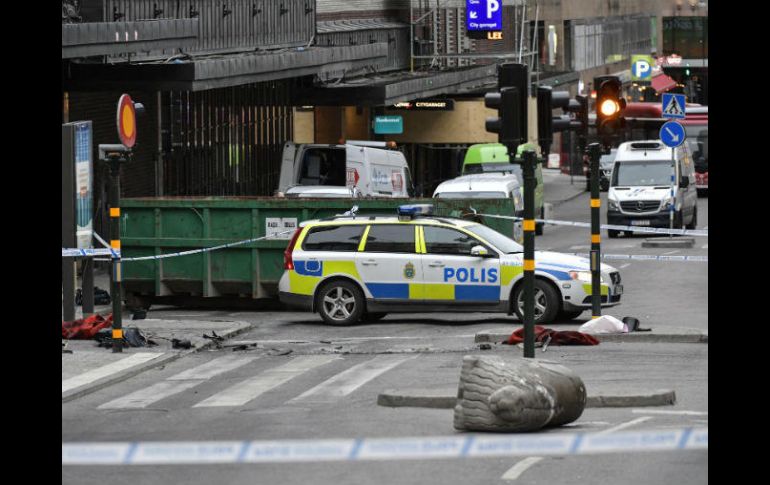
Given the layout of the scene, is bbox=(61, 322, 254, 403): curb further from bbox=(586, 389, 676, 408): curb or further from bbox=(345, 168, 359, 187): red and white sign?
bbox=(345, 168, 359, 187): red and white sign

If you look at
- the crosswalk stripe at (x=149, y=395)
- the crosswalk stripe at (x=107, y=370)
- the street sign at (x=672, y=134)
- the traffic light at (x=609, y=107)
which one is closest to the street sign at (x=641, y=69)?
the street sign at (x=672, y=134)

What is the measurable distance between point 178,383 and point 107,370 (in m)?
1.26

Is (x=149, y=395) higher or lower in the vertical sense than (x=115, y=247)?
lower

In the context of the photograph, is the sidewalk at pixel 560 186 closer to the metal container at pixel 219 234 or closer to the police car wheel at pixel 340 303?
the metal container at pixel 219 234

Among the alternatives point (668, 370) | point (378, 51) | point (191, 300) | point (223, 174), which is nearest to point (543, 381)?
point (668, 370)

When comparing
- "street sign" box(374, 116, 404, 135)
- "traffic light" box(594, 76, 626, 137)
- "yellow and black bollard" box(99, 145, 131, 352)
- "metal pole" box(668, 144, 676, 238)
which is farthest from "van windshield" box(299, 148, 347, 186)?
"yellow and black bollard" box(99, 145, 131, 352)

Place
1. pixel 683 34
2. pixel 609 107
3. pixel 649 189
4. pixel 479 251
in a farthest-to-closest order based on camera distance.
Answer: pixel 683 34 < pixel 649 189 < pixel 479 251 < pixel 609 107

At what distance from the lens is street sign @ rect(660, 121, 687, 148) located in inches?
1610

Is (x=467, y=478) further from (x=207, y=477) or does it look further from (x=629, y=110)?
(x=629, y=110)

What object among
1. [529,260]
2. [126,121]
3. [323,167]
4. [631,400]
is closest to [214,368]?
[126,121]

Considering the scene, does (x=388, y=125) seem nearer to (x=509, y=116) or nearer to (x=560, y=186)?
(x=560, y=186)

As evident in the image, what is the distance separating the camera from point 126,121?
69.4 feet

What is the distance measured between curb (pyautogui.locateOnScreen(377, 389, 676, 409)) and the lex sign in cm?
5015
